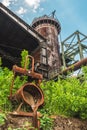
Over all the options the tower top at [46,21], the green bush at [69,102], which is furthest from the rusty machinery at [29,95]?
the tower top at [46,21]

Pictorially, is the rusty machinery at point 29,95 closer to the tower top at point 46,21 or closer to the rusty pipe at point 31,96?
the rusty pipe at point 31,96

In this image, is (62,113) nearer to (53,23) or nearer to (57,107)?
(57,107)

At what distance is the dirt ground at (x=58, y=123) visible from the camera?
149 inches

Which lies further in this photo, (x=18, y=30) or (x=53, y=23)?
(x=53, y=23)

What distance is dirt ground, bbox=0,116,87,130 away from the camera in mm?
3775

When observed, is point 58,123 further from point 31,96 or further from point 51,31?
point 51,31

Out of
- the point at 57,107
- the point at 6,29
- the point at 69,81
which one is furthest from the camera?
the point at 6,29

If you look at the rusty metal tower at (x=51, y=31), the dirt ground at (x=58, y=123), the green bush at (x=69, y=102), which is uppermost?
the rusty metal tower at (x=51, y=31)

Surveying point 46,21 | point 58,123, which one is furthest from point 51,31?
point 58,123

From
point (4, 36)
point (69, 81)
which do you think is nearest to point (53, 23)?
point (4, 36)

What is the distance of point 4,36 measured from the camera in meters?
15.4

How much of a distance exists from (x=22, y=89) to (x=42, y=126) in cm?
63

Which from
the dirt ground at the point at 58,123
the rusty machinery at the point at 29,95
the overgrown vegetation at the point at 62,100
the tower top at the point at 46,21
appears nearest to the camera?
the dirt ground at the point at 58,123

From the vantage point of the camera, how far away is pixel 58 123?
426 centimetres
